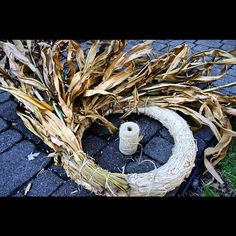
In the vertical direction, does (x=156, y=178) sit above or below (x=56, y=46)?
below

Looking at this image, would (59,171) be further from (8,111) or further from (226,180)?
(226,180)

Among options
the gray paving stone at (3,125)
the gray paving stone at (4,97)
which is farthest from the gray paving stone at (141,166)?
the gray paving stone at (4,97)

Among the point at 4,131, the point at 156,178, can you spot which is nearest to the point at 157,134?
the point at 156,178

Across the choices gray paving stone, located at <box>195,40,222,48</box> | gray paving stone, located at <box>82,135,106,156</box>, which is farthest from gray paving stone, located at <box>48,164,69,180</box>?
gray paving stone, located at <box>195,40,222,48</box>

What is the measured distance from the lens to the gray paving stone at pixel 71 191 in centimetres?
155

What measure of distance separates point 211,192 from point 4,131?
4.76 feet

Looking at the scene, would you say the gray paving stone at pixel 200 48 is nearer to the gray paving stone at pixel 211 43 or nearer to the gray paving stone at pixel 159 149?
the gray paving stone at pixel 211 43

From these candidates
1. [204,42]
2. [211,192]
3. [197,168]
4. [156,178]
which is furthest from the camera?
[204,42]

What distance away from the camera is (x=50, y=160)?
5.76 feet

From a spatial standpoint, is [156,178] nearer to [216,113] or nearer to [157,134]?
[157,134]

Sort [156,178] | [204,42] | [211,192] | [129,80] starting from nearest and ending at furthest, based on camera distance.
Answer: [156,178]
[211,192]
[129,80]
[204,42]

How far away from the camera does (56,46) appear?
1.97m

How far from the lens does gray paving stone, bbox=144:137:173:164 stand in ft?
5.78

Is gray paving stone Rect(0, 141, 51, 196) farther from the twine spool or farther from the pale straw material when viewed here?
the pale straw material
